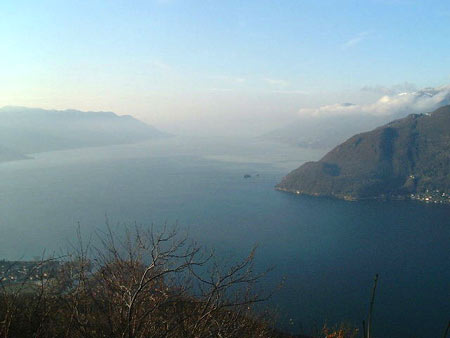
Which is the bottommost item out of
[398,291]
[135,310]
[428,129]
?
[398,291]

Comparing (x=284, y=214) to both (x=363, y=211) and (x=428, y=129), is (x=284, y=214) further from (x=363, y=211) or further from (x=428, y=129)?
(x=428, y=129)

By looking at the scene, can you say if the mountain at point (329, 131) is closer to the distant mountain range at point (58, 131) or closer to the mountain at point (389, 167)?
the mountain at point (389, 167)

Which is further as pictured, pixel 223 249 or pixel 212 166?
Result: pixel 212 166

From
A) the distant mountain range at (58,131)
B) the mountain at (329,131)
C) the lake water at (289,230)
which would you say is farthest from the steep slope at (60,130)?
the mountain at (329,131)

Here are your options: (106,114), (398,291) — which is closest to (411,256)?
(398,291)

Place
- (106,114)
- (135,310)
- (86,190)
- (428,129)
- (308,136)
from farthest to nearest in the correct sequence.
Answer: (106,114) < (308,136) < (428,129) < (86,190) < (135,310)

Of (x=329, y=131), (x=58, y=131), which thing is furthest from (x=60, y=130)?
(x=329, y=131)
